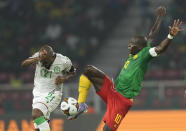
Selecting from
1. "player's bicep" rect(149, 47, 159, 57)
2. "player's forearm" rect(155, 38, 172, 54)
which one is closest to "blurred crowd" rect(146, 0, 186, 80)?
"player's bicep" rect(149, 47, 159, 57)

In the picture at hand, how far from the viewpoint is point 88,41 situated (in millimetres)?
17953

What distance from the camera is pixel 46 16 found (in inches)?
738

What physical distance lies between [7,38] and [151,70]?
18.5ft

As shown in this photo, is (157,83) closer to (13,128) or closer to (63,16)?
(13,128)

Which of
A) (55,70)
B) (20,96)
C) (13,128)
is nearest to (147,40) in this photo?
(55,70)

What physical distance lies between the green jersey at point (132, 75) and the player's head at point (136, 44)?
0.27 feet

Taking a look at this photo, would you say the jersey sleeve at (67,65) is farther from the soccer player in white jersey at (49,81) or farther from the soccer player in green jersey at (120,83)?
the soccer player in green jersey at (120,83)

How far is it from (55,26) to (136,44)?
11292 mm

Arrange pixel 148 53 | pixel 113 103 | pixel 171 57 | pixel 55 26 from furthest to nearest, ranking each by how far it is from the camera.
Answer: pixel 55 26, pixel 171 57, pixel 113 103, pixel 148 53

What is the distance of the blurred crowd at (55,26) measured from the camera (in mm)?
17562

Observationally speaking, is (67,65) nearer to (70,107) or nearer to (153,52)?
(70,107)

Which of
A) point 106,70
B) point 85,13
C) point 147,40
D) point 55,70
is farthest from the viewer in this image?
point 85,13

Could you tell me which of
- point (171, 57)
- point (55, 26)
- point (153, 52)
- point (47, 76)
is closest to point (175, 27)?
point (153, 52)

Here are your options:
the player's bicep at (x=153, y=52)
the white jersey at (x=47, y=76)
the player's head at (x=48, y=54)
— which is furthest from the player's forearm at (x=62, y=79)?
the player's bicep at (x=153, y=52)
